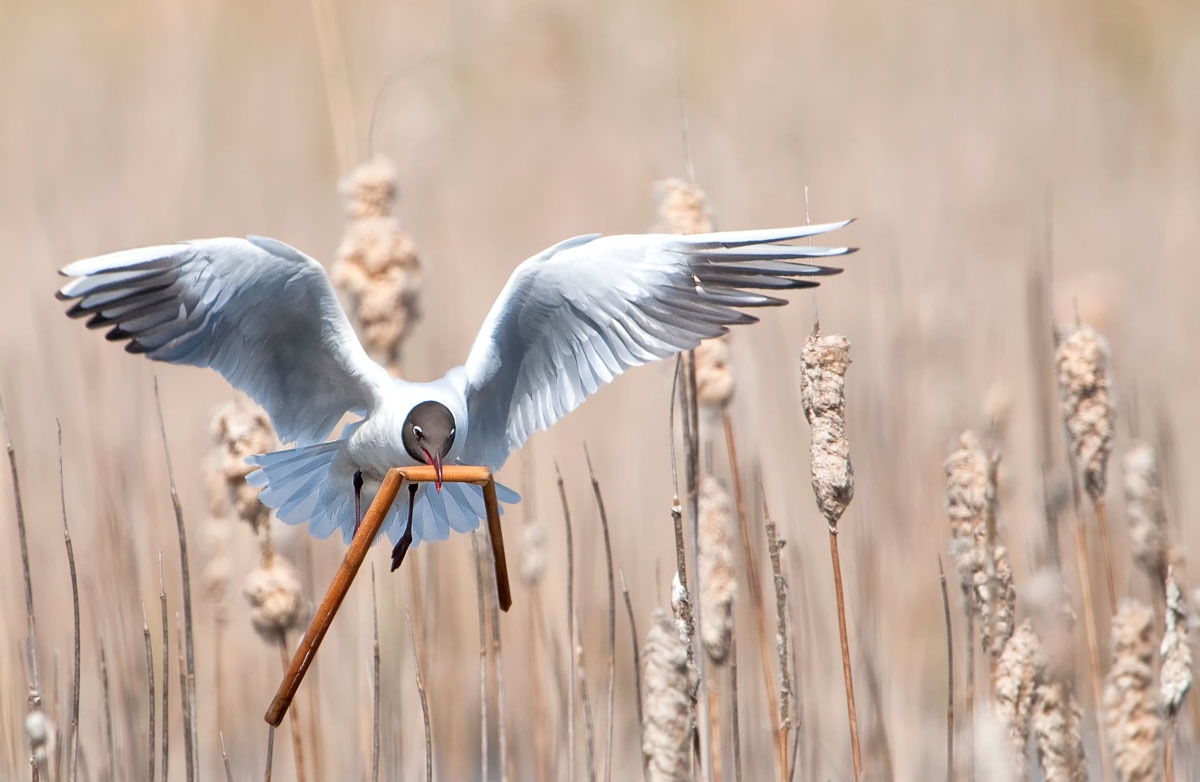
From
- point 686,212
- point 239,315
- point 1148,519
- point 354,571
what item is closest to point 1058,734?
point 1148,519

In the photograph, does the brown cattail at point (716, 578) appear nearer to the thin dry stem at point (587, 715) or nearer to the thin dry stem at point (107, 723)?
the thin dry stem at point (587, 715)

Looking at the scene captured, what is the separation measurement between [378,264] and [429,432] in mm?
447

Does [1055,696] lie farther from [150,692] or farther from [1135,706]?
[150,692]

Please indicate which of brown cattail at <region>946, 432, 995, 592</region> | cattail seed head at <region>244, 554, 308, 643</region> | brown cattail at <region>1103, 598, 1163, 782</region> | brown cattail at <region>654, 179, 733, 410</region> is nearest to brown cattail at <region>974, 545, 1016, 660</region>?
brown cattail at <region>946, 432, 995, 592</region>

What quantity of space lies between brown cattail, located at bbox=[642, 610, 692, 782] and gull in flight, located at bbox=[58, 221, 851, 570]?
0.89 metres

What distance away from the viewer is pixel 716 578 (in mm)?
2309

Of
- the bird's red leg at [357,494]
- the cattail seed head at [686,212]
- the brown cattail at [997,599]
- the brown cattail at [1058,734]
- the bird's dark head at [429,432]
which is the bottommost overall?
the brown cattail at [1058,734]

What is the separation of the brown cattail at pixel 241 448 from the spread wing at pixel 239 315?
0.14 metres

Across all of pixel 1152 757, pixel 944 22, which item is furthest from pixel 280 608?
pixel 944 22

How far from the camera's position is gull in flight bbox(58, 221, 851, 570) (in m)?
2.39

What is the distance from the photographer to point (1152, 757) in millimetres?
1847

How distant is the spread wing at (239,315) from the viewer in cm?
238

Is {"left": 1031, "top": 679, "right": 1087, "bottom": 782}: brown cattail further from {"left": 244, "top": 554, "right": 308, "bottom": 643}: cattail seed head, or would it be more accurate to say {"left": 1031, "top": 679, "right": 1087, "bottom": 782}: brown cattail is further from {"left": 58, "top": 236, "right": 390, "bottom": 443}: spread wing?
{"left": 58, "top": 236, "right": 390, "bottom": 443}: spread wing

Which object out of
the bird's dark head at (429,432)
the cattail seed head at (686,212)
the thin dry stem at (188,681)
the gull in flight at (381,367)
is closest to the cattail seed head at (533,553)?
the gull in flight at (381,367)
